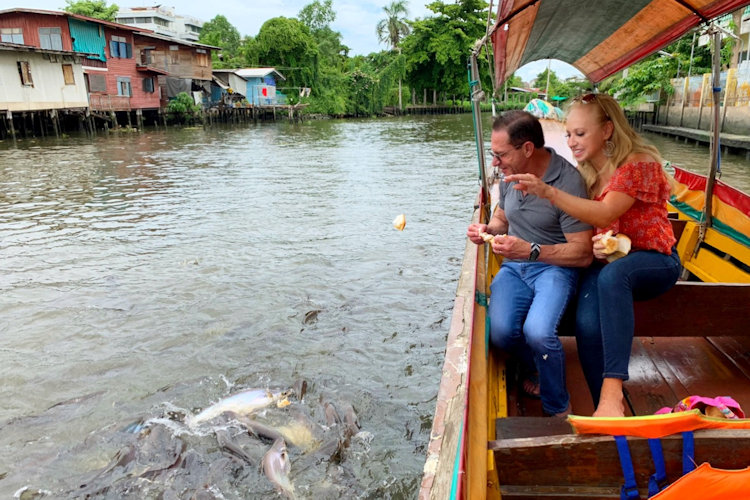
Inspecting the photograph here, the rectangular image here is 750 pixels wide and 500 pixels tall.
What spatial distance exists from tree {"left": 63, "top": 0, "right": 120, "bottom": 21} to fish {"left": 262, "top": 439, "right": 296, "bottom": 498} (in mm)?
65399

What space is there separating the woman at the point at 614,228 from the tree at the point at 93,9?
66.3m

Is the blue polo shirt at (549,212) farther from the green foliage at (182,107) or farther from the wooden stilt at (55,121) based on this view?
the green foliage at (182,107)

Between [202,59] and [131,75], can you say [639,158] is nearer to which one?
[131,75]

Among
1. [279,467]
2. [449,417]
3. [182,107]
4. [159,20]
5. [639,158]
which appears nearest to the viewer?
[449,417]

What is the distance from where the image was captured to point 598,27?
4.70 metres

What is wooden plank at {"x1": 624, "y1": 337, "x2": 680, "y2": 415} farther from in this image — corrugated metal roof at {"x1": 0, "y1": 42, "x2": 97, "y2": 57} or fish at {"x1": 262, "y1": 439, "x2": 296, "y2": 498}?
corrugated metal roof at {"x1": 0, "y1": 42, "x2": 97, "y2": 57}

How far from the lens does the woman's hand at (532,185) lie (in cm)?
256

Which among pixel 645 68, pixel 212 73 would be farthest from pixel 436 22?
pixel 645 68

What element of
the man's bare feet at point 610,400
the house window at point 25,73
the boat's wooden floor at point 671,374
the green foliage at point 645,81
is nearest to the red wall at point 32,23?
the house window at point 25,73

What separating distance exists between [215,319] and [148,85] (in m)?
39.1

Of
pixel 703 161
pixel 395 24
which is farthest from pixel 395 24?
pixel 703 161

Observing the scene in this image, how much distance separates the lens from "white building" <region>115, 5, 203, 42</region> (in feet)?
289

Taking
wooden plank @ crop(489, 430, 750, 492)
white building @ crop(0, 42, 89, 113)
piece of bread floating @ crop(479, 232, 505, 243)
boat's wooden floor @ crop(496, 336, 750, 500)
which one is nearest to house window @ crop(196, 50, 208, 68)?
white building @ crop(0, 42, 89, 113)

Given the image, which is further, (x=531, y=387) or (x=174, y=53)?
(x=174, y=53)
